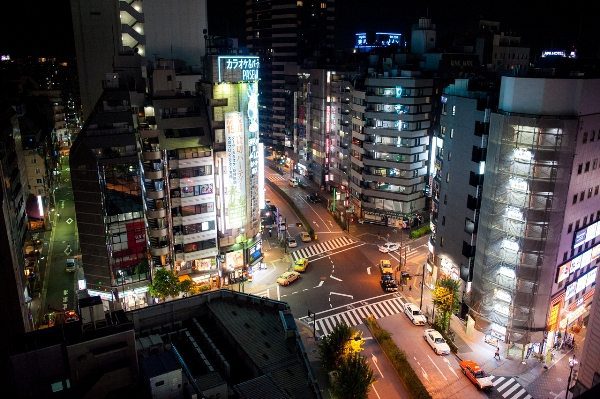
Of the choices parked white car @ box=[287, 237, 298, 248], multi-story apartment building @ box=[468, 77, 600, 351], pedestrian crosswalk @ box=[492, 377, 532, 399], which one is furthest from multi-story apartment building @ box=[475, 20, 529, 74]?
pedestrian crosswalk @ box=[492, 377, 532, 399]

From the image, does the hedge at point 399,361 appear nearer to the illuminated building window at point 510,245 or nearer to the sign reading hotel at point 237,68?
the illuminated building window at point 510,245

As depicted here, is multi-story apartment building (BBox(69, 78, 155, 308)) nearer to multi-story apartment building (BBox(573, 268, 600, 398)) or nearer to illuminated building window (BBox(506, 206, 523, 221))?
illuminated building window (BBox(506, 206, 523, 221))

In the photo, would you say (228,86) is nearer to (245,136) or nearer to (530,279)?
(245,136)

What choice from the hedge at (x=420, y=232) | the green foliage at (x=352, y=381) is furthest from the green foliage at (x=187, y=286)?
the hedge at (x=420, y=232)

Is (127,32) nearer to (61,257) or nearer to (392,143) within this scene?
(61,257)

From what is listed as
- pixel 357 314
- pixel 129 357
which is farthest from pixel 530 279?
pixel 129 357

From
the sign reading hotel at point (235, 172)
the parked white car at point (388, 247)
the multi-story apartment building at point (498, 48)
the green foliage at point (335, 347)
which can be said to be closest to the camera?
the green foliage at point (335, 347)
